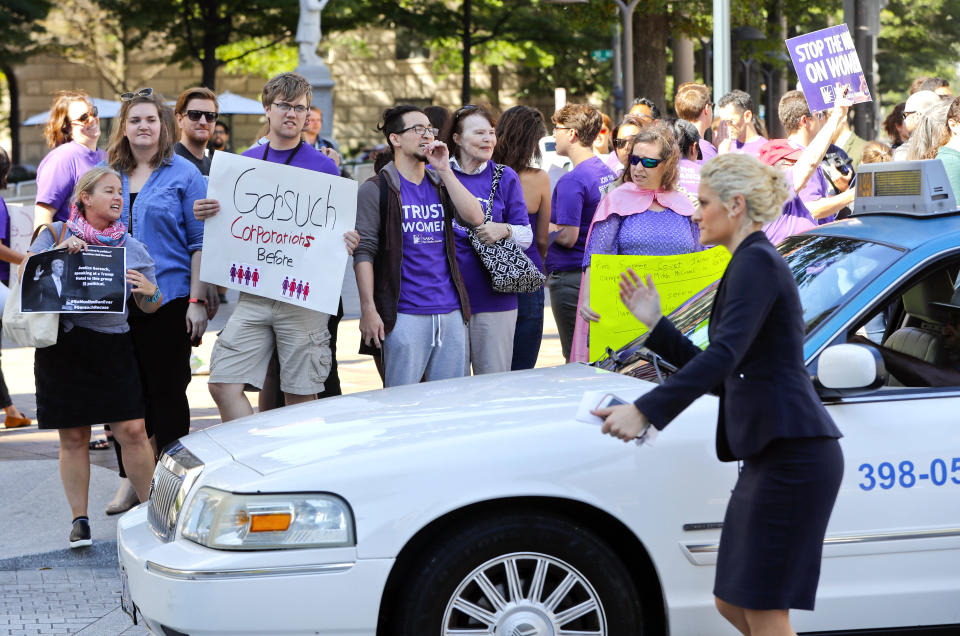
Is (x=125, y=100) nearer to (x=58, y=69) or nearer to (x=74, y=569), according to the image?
(x=74, y=569)

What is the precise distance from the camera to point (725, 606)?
3.60m

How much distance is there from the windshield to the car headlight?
1151 millimetres

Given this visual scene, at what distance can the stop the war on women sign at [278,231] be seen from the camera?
19.9ft

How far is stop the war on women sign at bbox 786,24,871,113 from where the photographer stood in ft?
25.5

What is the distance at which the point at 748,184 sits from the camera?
3553mm

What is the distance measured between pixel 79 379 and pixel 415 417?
2.36 m

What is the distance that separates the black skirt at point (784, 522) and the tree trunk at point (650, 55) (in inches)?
834

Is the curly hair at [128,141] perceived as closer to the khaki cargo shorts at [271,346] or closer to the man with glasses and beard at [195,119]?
the man with glasses and beard at [195,119]

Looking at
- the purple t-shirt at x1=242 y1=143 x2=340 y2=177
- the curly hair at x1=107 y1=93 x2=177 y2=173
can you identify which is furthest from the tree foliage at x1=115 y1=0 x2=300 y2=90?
the purple t-shirt at x1=242 y1=143 x2=340 y2=177

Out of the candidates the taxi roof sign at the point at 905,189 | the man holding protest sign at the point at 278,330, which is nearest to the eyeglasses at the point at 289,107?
the man holding protest sign at the point at 278,330

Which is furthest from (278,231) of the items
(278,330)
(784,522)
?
(784,522)

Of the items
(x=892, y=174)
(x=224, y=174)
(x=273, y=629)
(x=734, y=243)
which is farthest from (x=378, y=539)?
(x=224, y=174)

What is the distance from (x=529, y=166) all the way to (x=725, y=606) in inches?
159

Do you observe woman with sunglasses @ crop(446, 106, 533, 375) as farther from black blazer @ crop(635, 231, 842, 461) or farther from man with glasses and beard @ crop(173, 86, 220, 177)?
black blazer @ crop(635, 231, 842, 461)
